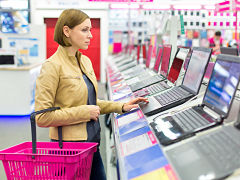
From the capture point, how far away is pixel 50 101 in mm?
1773

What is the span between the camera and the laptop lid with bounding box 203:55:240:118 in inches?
58.5

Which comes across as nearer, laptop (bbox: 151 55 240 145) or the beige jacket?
laptop (bbox: 151 55 240 145)

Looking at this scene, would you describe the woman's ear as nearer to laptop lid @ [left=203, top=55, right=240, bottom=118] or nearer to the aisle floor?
laptop lid @ [left=203, top=55, right=240, bottom=118]

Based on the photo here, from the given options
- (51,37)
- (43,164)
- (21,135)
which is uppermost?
(51,37)

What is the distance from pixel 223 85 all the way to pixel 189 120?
239 millimetres

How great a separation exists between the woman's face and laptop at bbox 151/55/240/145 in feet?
2.02

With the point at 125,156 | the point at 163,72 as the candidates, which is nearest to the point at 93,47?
the point at 163,72

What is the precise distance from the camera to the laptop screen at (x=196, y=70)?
6.94 feet

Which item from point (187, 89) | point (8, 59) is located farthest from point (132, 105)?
point (8, 59)

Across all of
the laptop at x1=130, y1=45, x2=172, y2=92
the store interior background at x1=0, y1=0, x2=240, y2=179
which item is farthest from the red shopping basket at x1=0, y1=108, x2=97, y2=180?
the laptop at x1=130, y1=45, x2=172, y2=92

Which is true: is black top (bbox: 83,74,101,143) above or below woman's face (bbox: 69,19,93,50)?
below

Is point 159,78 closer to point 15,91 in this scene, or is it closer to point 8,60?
point 15,91

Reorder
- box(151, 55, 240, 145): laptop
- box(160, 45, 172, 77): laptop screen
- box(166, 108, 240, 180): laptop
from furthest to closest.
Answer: box(160, 45, 172, 77): laptop screen
box(151, 55, 240, 145): laptop
box(166, 108, 240, 180): laptop

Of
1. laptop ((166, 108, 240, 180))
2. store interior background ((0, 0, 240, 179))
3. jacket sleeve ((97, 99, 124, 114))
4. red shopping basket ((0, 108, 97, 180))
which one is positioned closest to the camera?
laptop ((166, 108, 240, 180))
